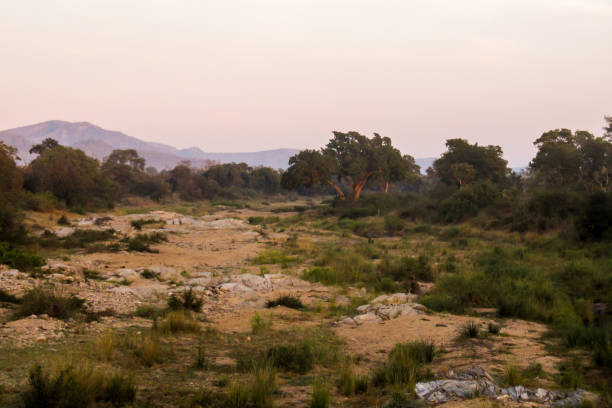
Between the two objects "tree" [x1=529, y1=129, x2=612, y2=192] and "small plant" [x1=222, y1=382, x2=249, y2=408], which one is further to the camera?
"tree" [x1=529, y1=129, x2=612, y2=192]

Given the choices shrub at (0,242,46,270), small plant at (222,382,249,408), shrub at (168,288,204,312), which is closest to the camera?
small plant at (222,382,249,408)

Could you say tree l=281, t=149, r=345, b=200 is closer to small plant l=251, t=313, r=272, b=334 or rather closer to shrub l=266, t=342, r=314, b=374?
small plant l=251, t=313, r=272, b=334

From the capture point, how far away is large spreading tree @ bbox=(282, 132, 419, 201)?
1609 inches

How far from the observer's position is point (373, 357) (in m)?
6.63

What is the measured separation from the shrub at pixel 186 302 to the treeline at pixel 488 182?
52.9 ft

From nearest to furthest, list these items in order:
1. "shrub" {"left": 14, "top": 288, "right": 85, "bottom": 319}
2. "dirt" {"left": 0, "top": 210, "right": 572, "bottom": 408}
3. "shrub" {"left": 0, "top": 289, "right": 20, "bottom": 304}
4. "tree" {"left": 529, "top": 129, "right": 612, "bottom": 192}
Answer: "dirt" {"left": 0, "top": 210, "right": 572, "bottom": 408}
"shrub" {"left": 14, "top": 288, "right": 85, "bottom": 319}
"shrub" {"left": 0, "top": 289, "right": 20, "bottom": 304}
"tree" {"left": 529, "top": 129, "right": 612, "bottom": 192}

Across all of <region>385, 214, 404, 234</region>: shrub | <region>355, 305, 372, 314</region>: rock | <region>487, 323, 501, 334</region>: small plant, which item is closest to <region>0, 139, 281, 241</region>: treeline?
<region>355, 305, 372, 314</region>: rock

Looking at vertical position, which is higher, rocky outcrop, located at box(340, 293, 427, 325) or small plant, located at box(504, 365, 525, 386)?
small plant, located at box(504, 365, 525, 386)

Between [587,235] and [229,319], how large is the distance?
51.8 ft

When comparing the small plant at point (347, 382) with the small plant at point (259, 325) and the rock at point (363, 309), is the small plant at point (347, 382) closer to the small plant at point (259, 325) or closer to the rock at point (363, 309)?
the small plant at point (259, 325)

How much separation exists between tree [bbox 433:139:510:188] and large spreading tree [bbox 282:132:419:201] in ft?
14.1

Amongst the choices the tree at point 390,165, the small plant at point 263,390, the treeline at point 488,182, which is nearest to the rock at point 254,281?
the small plant at point 263,390

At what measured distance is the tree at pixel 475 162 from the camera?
39.7m

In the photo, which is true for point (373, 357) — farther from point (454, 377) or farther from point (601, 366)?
point (601, 366)
